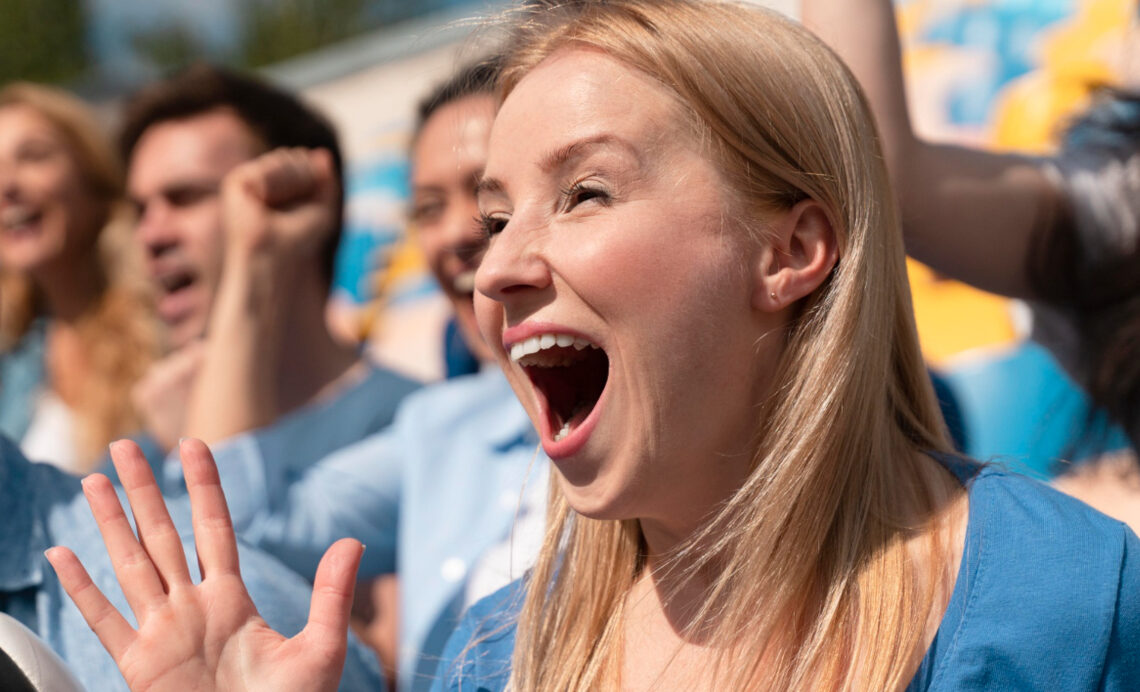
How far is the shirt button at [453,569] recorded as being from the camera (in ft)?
6.95

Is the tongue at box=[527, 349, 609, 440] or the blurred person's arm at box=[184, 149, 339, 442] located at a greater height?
the tongue at box=[527, 349, 609, 440]

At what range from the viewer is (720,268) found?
3.78 ft

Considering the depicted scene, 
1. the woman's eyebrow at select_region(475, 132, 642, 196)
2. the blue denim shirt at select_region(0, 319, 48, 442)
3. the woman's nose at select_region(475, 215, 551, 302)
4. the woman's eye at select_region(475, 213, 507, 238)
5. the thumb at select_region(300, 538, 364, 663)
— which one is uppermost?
the woman's eyebrow at select_region(475, 132, 642, 196)

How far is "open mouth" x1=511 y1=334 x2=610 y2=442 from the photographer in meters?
1.18

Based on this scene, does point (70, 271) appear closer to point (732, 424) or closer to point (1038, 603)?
point (732, 424)

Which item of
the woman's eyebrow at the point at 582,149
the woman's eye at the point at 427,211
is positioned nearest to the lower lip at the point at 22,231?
the woman's eye at the point at 427,211

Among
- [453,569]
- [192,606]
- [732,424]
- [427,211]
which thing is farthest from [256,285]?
[732,424]

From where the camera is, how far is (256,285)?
2.57 metres

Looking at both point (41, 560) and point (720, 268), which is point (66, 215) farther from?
point (720, 268)

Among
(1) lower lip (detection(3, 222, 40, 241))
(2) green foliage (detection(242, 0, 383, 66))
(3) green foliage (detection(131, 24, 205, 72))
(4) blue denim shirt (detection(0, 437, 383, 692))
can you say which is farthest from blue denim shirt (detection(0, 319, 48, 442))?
(2) green foliage (detection(242, 0, 383, 66))

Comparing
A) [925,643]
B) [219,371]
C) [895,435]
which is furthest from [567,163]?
[219,371]

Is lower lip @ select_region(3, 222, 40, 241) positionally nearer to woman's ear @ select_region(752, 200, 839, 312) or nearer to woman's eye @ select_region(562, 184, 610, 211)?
woman's eye @ select_region(562, 184, 610, 211)

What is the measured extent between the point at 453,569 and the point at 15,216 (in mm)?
2247

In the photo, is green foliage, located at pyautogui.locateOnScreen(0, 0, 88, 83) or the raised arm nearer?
the raised arm
